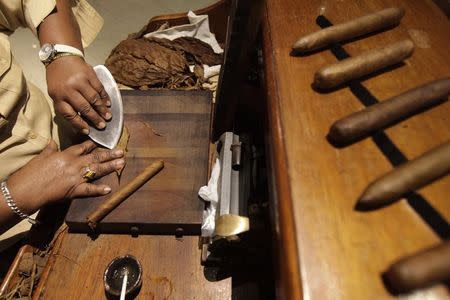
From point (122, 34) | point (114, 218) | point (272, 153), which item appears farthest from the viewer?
point (122, 34)

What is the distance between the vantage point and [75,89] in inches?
57.4

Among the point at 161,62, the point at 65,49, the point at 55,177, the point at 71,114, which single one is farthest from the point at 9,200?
the point at 161,62

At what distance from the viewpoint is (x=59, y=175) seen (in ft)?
4.76

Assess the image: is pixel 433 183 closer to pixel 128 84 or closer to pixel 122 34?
pixel 128 84

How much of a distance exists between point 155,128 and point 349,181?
124cm

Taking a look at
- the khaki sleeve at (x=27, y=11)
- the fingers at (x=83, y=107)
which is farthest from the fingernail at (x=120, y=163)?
the khaki sleeve at (x=27, y=11)

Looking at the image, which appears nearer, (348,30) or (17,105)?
(348,30)

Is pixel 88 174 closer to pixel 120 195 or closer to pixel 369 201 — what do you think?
pixel 120 195

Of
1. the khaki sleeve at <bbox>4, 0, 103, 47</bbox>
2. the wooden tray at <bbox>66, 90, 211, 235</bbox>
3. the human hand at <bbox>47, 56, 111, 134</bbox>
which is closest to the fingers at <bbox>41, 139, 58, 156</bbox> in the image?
the human hand at <bbox>47, 56, 111, 134</bbox>

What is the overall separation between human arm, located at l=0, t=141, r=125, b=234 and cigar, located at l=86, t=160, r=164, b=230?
83mm

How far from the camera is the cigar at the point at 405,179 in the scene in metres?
0.63

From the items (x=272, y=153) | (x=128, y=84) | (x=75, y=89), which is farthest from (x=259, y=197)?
(x=128, y=84)

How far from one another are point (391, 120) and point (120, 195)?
3.89ft

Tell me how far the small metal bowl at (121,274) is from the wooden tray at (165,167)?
153 mm
